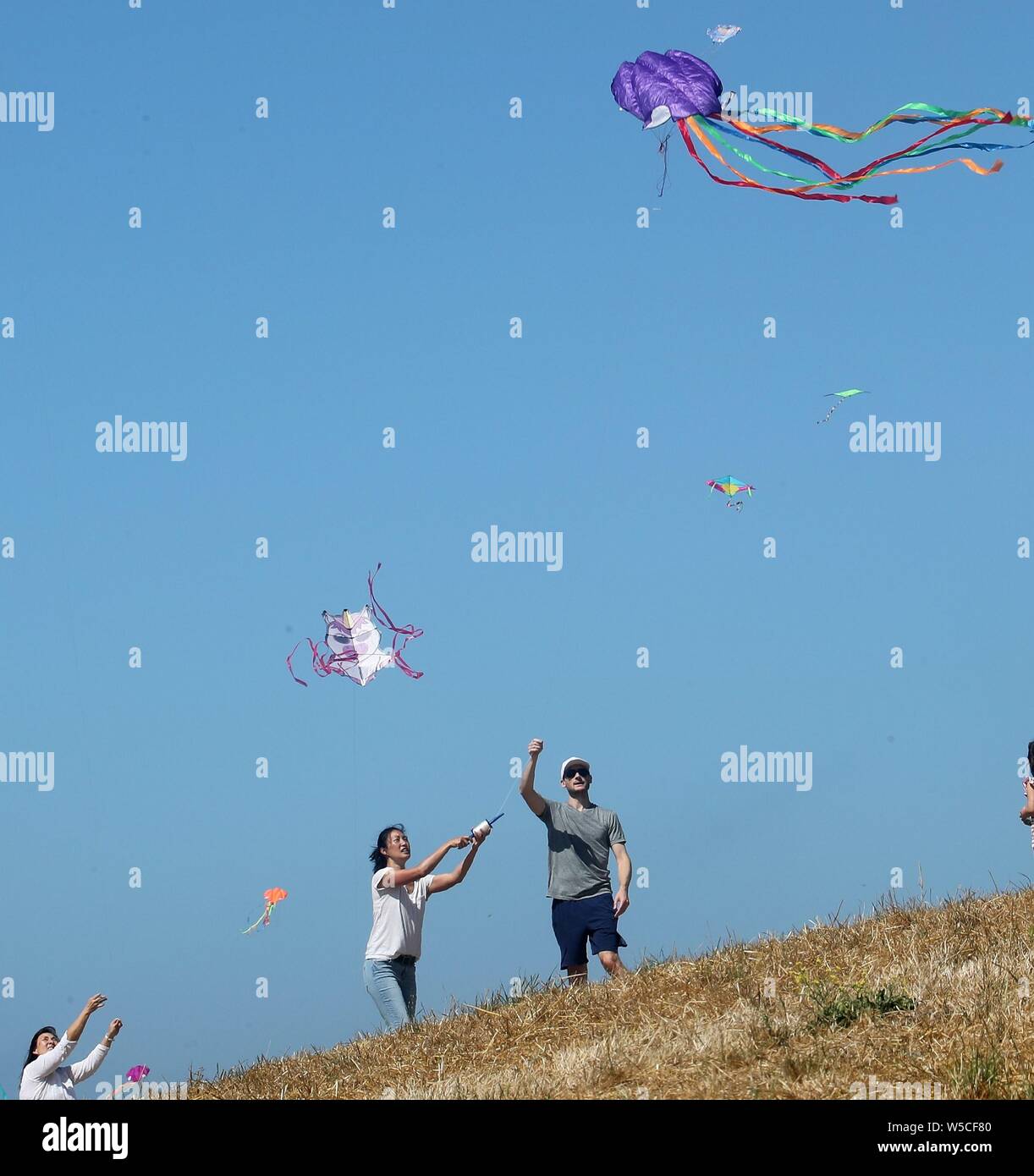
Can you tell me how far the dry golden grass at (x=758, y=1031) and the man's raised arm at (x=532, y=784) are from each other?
5.53 ft

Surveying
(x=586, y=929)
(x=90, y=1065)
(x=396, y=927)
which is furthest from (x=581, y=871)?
(x=90, y=1065)

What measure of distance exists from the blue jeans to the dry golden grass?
0.93 m

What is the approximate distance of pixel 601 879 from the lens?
1251 centimetres

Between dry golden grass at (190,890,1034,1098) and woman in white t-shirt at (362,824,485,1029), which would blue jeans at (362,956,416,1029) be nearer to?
woman in white t-shirt at (362,824,485,1029)

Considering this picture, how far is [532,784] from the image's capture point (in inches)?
484

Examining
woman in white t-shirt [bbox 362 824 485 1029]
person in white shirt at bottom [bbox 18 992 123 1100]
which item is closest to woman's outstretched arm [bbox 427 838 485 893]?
woman in white t-shirt [bbox 362 824 485 1029]

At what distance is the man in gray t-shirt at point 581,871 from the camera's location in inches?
486

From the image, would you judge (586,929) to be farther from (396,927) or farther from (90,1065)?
(90,1065)

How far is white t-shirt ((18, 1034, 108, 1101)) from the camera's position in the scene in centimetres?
1072

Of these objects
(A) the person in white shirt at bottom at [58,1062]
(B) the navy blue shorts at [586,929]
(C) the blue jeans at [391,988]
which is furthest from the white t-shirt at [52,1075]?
(B) the navy blue shorts at [586,929]

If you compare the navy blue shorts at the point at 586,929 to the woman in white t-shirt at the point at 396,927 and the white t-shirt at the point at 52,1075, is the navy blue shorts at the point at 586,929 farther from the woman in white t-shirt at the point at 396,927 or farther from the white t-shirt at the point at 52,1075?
the white t-shirt at the point at 52,1075
